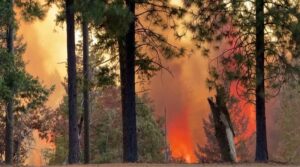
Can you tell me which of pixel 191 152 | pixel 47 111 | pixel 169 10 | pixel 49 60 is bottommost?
pixel 191 152

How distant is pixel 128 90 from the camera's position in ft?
64.5

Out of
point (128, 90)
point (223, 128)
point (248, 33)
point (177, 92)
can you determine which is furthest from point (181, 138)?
point (128, 90)

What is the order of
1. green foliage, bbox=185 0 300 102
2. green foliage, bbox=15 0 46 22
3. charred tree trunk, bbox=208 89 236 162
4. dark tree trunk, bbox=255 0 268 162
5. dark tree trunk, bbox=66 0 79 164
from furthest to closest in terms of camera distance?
charred tree trunk, bbox=208 89 236 162 < green foliage, bbox=15 0 46 22 < dark tree trunk, bbox=66 0 79 164 < dark tree trunk, bbox=255 0 268 162 < green foliage, bbox=185 0 300 102

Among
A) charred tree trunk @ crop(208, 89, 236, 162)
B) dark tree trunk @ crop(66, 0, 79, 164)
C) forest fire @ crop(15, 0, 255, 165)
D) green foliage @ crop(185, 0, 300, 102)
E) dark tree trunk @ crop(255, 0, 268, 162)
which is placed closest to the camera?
green foliage @ crop(185, 0, 300, 102)

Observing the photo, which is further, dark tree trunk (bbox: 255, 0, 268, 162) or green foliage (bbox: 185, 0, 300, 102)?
dark tree trunk (bbox: 255, 0, 268, 162)

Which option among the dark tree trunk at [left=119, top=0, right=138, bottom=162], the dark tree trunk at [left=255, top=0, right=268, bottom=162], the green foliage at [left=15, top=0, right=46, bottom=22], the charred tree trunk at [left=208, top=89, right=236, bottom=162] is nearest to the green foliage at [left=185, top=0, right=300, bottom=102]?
the dark tree trunk at [left=255, top=0, right=268, bottom=162]

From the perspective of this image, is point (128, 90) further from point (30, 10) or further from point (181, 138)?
point (181, 138)

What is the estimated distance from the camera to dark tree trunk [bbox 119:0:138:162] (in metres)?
19.6

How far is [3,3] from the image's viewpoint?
19.5 metres

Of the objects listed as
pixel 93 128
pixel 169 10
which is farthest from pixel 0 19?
pixel 93 128

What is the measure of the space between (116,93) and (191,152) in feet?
41.6

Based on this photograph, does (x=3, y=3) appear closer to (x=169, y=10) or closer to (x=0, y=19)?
(x=0, y=19)

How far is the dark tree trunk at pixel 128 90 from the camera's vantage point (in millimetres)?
19594

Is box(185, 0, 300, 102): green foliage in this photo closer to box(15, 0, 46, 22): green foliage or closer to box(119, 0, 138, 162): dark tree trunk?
box(119, 0, 138, 162): dark tree trunk
